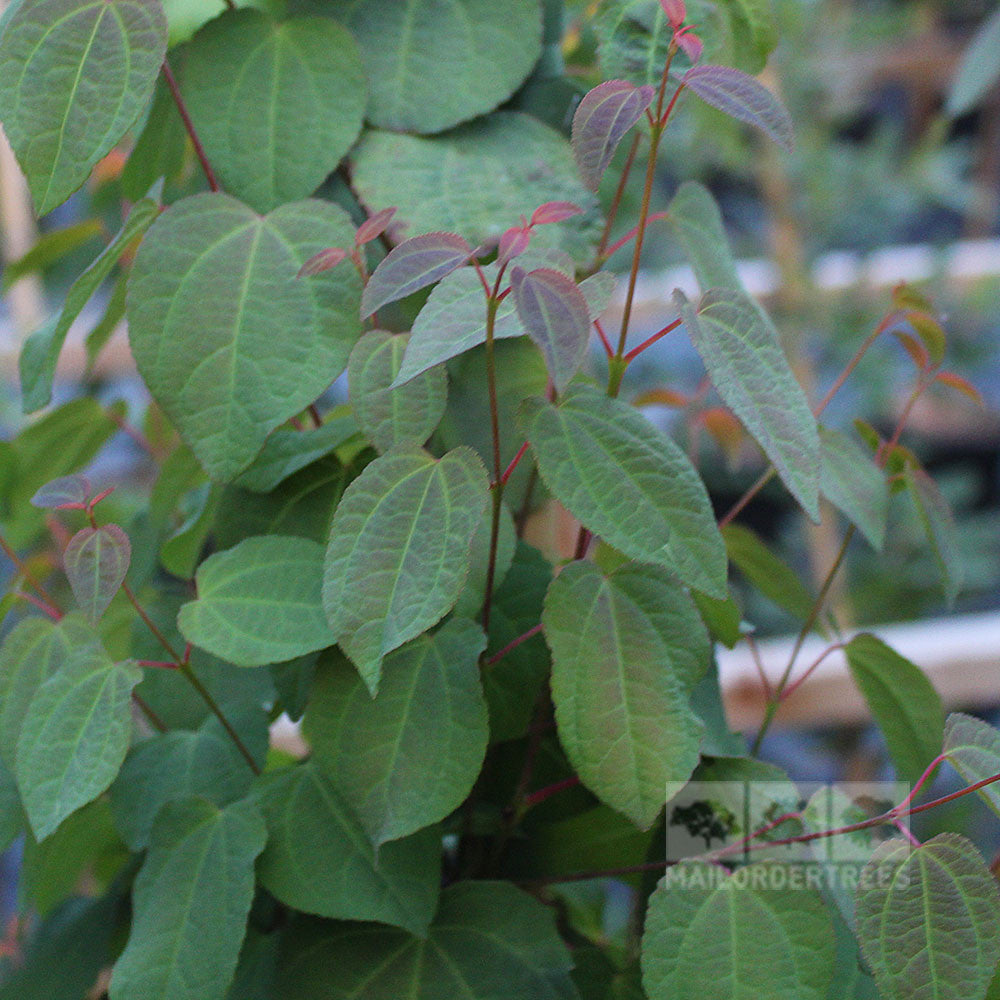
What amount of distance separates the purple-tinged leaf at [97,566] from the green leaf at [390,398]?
11 cm

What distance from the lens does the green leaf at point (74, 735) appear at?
1.36 feet

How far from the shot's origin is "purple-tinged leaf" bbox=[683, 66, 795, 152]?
392 mm

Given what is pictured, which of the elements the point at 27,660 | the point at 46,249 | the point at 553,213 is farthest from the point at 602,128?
the point at 46,249

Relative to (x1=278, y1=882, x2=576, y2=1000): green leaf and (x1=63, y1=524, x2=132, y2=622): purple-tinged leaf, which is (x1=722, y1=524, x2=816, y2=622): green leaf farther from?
(x1=63, y1=524, x2=132, y2=622): purple-tinged leaf

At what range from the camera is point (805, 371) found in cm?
174

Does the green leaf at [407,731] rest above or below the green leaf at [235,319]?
below

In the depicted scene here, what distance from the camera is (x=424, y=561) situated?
379mm

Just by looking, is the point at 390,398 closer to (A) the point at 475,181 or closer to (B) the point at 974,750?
(A) the point at 475,181

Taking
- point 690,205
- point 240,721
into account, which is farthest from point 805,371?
point 240,721

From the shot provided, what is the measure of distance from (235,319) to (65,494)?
106 millimetres

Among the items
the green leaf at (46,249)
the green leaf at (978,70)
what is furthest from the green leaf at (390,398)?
the green leaf at (978,70)

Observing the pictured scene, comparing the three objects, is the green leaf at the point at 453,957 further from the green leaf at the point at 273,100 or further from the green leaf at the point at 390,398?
the green leaf at the point at 273,100

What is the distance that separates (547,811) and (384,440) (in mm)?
233

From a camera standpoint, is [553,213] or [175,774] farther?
[175,774]
